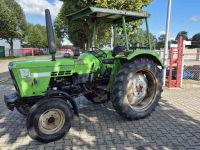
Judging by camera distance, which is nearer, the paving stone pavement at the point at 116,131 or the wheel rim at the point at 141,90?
the paving stone pavement at the point at 116,131

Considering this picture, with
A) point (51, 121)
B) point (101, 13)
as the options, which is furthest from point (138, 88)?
point (51, 121)

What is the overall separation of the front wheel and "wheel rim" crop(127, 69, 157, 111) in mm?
1592

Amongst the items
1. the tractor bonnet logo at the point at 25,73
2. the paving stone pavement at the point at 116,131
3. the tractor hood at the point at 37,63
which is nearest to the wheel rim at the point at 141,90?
the paving stone pavement at the point at 116,131

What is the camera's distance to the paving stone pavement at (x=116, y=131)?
9.30 feet

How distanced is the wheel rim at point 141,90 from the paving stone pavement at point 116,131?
378 millimetres

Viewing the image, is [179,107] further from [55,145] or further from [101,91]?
[55,145]

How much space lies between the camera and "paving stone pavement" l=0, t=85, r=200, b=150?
2.83 m

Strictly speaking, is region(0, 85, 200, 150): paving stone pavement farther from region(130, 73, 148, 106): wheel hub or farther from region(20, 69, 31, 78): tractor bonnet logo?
region(20, 69, 31, 78): tractor bonnet logo

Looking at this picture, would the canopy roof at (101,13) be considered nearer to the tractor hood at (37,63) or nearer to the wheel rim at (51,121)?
the tractor hood at (37,63)

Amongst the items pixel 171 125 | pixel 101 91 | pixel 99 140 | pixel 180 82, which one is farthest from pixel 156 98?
pixel 180 82

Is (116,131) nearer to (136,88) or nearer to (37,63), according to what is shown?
(136,88)

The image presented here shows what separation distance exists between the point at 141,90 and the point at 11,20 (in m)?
26.3

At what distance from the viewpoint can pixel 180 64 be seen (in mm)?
7078

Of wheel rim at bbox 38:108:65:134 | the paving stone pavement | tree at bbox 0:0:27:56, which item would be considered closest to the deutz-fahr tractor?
wheel rim at bbox 38:108:65:134
